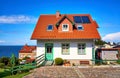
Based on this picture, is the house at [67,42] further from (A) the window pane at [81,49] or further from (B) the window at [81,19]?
(B) the window at [81,19]

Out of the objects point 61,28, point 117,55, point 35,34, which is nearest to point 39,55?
point 35,34

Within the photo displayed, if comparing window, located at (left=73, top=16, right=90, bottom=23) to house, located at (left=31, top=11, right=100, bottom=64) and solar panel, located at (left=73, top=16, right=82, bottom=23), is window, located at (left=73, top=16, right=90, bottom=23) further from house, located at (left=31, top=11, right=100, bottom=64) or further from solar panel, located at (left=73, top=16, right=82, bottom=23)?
house, located at (left=31, top=11, right=100, bottom=64)

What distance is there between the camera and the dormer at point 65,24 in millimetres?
26922

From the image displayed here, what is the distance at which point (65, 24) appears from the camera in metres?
26.9

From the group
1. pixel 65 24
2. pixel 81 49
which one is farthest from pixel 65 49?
pixel 65 24

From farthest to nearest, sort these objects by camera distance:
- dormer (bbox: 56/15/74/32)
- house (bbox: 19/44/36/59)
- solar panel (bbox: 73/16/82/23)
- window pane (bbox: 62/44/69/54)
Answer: house (bbox: 19/44/36/59) → solar panel (bbox: 73/16/82/23) → dormer (bbox: 56/15/74/32) → window pane (bbox: 62/44/69/54)

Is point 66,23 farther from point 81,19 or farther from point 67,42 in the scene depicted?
point 81,19

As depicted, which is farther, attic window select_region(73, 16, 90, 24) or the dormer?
attic window select_region(73, 16, 90, 24)

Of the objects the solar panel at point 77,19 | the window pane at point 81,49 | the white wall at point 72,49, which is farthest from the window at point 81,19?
the window pane at point 81,49

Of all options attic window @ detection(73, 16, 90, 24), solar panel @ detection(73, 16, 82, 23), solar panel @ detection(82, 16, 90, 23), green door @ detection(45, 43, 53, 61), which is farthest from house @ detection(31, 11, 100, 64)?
solar panel @ detection(82, 16, 90, 23)

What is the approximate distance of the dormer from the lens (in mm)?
26922

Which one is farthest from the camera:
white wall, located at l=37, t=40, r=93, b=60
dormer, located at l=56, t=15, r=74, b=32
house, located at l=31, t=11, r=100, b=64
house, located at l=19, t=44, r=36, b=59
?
house, located at l=19, t=44, r=36, b=59

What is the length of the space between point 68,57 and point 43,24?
645 cm

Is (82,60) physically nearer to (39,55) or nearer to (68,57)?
(68,57)
